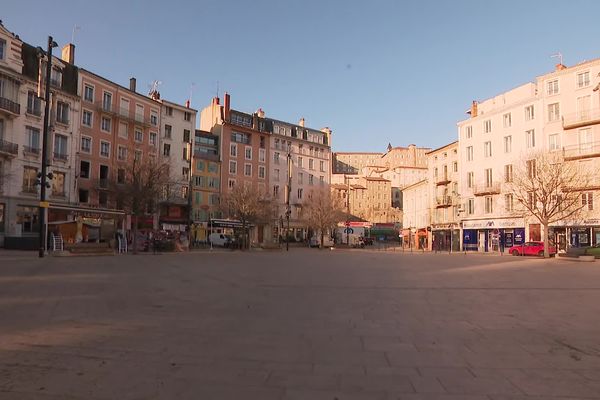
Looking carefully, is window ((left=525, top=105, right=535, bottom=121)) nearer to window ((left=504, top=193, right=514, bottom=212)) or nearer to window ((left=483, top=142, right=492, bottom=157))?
window ((left=483, top=142, right=492, bottom=157))

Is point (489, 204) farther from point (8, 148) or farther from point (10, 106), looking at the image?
point (10, 106)

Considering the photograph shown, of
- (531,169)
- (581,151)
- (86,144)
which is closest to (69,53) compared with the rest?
(86,144)

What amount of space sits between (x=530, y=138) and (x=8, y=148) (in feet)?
167

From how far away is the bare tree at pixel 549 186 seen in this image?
123 feet

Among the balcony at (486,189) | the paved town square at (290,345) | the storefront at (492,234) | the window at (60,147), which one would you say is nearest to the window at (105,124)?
the window at (60,147)

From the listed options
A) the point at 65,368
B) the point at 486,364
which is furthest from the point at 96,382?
the point at 486,364

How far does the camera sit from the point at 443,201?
2469 inches

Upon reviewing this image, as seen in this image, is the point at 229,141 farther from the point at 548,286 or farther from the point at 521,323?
the point at 521,323

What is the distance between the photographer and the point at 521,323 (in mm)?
7926

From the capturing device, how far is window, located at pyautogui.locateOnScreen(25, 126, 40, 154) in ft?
132

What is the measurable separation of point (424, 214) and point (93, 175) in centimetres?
4608

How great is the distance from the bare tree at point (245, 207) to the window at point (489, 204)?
26329 mm

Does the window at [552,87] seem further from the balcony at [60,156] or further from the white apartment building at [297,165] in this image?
the balcony at [60,156]

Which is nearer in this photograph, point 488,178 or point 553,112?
point 553,112
